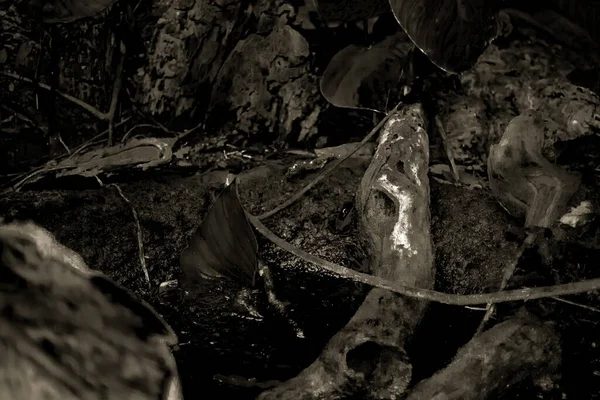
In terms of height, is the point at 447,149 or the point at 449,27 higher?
the point at 449,27

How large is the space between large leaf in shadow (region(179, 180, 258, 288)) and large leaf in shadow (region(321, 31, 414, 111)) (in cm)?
65

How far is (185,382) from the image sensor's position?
126 centimetres

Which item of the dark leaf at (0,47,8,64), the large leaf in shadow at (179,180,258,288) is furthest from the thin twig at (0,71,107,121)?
the large leaf in shadow at (179,180,258,288)

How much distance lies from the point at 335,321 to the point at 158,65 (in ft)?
4.40

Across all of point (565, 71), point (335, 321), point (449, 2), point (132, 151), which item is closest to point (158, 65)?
point (132, 151)

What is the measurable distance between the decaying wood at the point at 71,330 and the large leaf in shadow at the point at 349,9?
1.46m

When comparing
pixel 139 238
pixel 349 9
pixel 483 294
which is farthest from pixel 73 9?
pixel 483 294

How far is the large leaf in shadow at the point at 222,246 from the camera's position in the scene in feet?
4.80

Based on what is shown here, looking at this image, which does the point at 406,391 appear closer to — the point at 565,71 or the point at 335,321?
the point at 335,321

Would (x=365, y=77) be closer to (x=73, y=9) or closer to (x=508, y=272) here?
(x=508, y=272)

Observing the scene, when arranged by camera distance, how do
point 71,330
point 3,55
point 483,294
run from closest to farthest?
point 71,330 → point 483,294 → point 3,55

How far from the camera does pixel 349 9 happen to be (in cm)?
201

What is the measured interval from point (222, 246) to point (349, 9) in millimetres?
1024

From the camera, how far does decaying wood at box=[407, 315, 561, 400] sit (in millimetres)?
1146
